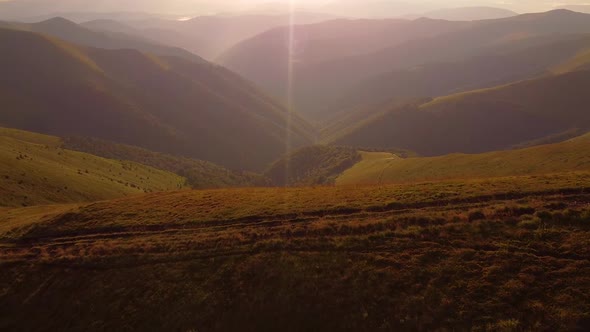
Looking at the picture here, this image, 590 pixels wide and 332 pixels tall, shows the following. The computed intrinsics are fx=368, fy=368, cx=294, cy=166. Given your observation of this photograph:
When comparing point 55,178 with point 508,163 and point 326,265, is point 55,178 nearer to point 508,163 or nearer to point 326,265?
point 326,265

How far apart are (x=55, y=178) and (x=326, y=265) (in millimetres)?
71137

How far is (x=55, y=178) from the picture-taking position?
7588 cm

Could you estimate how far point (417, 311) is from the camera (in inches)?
887

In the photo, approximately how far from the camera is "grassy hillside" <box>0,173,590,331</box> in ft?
74.3

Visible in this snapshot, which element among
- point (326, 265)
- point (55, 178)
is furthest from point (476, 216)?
point (55, 178)

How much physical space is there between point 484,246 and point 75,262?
32.6 metres

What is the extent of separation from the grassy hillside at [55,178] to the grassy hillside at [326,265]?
3430 centimetres

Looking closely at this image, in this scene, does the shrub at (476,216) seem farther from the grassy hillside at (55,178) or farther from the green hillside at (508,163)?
the grassy hillside at (55,178)

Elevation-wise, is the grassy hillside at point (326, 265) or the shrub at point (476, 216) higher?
the shrub at point (476, 216)

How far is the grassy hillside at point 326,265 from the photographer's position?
2266 cm

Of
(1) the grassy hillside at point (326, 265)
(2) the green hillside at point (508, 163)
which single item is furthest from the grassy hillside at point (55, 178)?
(2) the green hillside at point (508, 163)

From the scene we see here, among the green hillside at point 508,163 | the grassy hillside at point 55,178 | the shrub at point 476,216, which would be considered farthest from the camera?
the grassy hillside at point 55,178

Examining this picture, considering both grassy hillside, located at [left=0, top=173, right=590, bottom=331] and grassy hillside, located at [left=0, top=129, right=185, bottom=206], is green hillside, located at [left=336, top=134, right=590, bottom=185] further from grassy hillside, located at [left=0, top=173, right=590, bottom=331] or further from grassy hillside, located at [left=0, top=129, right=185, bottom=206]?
grassy hillside, located at [left=0, top=129, right=185, bottom=206]

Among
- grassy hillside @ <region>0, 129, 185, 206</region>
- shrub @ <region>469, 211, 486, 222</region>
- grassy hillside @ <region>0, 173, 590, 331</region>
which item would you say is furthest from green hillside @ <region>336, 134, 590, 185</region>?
grassy hillside @ <region>0, 129, 185, 206</region>
